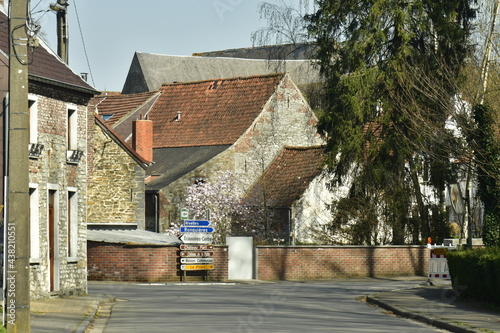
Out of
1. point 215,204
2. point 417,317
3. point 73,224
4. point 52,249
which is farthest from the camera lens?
point 215,204

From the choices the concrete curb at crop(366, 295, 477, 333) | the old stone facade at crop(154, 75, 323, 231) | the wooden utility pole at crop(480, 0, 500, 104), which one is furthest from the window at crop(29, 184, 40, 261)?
the old stone facade at crop(154, 75, 323, 231)

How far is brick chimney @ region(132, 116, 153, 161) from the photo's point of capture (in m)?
52.9

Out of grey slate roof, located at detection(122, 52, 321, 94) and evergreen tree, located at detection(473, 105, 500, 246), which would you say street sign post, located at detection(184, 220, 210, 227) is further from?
grey slate roof, located at detection(122, 52, 321, 94)

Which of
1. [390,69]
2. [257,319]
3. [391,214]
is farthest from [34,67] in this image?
[391,214]

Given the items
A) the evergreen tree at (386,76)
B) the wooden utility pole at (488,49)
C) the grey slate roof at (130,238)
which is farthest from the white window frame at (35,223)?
the wooden utility pole at (488,49)

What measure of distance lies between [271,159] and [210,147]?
3697 mm

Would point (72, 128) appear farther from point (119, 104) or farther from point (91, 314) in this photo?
point (119, 104)

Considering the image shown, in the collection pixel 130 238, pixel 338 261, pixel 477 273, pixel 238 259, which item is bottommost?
pixel 338 261

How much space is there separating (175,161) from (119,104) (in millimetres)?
9722

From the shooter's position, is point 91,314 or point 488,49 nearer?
point 91,314

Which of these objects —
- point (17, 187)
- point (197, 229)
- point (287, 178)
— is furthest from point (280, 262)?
point (17, 187)

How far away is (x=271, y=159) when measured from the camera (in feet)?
173

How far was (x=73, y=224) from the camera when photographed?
85.2 feet

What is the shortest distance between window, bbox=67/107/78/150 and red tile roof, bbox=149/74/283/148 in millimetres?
26996
